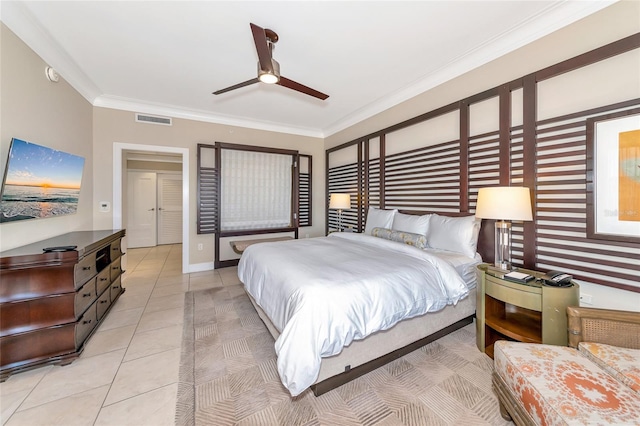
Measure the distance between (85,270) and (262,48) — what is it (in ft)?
8.14

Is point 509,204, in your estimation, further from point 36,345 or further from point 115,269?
point 115,269

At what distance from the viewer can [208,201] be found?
458cm

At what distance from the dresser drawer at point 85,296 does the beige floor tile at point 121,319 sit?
398 millimetres

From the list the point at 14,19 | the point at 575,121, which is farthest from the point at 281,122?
the point at 575,121

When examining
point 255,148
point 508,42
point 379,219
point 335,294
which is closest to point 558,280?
point 335,294

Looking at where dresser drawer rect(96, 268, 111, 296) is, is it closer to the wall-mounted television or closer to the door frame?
the wall-mounted television

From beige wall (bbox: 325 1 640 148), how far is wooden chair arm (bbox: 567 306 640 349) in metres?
1.99

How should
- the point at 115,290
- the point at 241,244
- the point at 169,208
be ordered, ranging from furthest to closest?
1. the point at 169,208
2. the point at 241,244
3. the point at 115,290

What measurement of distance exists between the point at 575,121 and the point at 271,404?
319cm

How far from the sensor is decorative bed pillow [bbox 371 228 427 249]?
2.81 m

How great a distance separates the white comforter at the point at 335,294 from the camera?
4.83 feet

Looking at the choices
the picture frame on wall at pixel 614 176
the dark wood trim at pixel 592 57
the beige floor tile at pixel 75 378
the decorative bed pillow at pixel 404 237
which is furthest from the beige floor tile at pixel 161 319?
the dark wood trim at pixel 592 57

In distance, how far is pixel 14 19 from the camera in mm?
2080

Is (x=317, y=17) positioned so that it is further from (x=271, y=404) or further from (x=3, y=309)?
(x=3, y=309)
